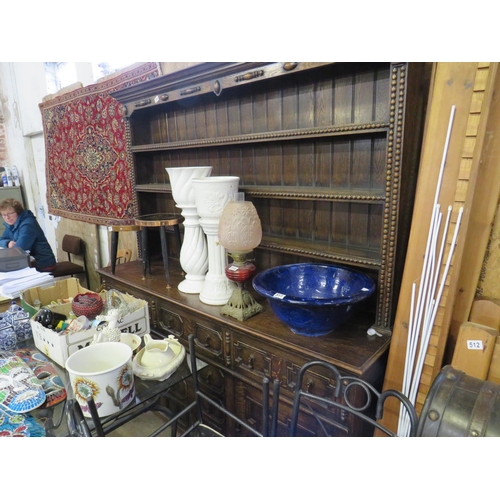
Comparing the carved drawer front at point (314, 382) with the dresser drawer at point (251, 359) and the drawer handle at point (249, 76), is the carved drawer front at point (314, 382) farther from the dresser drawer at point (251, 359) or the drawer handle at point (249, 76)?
the drawer handle at point (249, 76)

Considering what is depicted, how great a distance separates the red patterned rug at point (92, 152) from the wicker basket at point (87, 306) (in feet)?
3.37

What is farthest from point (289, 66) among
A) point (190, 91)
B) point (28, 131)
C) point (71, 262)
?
point (28, 131)

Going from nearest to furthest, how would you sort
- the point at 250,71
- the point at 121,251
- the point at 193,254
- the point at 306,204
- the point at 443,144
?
the point at 443,144 < the point at 250,71 < the point at 306,204 < the point at 193,254 < the point at 121,251

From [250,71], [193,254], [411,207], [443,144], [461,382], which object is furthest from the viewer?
[193,254]

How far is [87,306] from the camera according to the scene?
1.42m

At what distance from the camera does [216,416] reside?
1730 millimetres

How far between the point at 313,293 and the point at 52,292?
129cm

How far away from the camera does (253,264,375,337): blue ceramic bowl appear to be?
121 cm

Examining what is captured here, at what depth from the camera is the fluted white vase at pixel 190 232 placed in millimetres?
1740

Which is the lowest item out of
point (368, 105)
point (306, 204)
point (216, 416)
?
point (216, 416)

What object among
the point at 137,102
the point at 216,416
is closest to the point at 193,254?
the point at 216,416

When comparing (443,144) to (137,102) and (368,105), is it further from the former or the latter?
(137,102)

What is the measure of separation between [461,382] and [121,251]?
2549 millimetres

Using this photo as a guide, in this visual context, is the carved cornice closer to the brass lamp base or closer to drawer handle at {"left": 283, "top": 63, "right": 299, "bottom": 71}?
drawer handle at {"left": 283, "top": 63, "right": 299, "bottom": 71}
